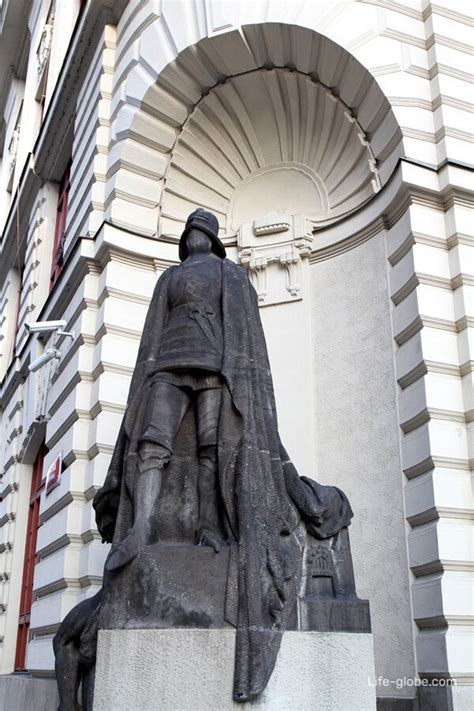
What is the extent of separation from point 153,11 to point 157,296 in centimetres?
673

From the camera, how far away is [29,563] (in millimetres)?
12398

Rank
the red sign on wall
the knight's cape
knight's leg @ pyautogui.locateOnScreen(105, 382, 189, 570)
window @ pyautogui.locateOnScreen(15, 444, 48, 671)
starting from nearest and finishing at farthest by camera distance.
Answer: the knight's cape → knight's leg @ pyautogui.locateOnScreen(105, 382, 189, 570) → the red sign on wall → window @ pyautogui.locateOnScreen(15, 444, 48, 671)

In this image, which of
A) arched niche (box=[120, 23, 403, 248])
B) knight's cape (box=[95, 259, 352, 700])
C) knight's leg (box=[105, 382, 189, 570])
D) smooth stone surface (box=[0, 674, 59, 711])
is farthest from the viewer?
arched niche (box=[120, 23, 403, 248])

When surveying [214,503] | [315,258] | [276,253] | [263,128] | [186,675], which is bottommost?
[186,675]

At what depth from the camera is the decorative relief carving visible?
32.3 feet

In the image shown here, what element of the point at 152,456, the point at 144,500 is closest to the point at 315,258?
the point at 152,456

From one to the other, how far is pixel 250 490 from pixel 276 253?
5.90m

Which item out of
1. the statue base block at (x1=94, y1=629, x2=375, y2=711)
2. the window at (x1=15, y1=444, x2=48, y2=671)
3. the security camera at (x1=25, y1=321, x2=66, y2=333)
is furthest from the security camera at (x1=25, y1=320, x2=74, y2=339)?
the statue base block at (x1=94, y1=629, x2=375, y2=711)

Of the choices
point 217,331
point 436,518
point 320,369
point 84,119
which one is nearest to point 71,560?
point 320,369

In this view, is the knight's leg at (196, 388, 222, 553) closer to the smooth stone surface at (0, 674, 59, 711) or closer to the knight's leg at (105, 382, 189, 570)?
the knight's leg at (105, 382, 189, 570)

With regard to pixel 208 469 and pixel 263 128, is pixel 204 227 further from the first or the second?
pixel 263 128

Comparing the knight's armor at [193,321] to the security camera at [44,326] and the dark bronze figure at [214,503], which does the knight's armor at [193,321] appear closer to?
the dark bronze figure at [214,503]

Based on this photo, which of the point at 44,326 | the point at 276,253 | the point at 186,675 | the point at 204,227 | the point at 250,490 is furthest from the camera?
the point at 44,326

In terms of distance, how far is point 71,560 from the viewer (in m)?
8.93
